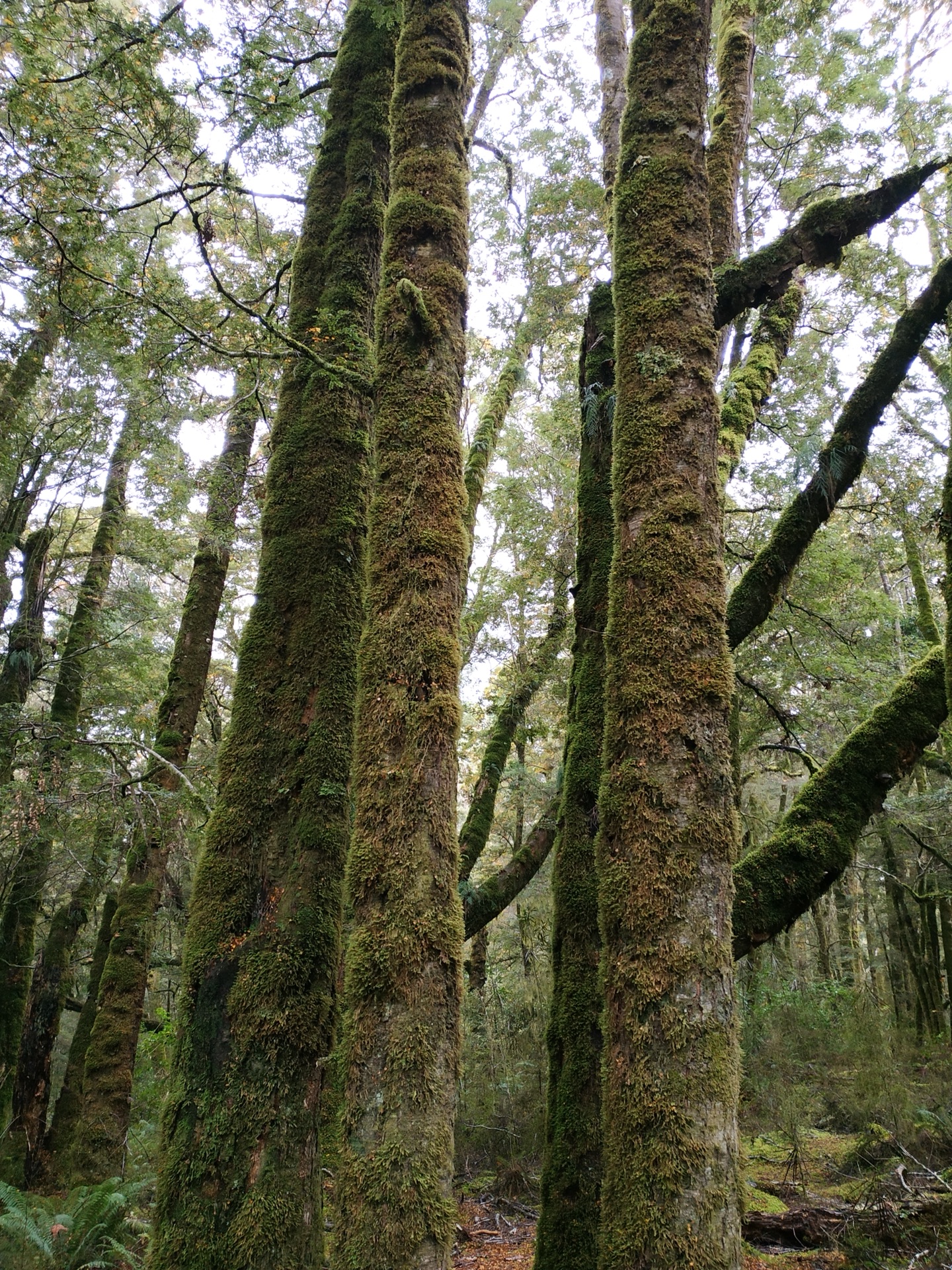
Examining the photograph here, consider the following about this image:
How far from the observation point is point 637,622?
9.03 ft

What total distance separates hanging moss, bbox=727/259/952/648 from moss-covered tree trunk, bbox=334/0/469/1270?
239cm

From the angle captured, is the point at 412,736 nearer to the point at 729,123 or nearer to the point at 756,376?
the point at 756,376

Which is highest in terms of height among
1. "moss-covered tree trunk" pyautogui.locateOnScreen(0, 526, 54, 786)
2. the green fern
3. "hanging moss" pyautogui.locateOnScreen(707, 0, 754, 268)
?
"hanging moss" pyautogui.locateOnScreen(707, 0, 754, 268)

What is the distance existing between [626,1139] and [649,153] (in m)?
4.16

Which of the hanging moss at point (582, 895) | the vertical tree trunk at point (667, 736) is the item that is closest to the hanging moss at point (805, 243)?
the hanging moss at point (582, 895)

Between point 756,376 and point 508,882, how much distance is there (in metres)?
5.08

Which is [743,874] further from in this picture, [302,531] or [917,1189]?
[917,1189]

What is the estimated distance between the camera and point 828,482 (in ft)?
15.4

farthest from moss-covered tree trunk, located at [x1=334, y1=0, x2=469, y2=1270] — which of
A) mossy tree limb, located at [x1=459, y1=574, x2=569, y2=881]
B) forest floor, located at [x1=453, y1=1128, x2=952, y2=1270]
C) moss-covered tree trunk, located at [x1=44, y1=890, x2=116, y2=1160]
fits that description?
moss-covered tree trunk, located at [x1=44, y1=890, x2=116, y2=1160]

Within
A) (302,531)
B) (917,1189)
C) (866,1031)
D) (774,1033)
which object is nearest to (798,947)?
(774,1033)

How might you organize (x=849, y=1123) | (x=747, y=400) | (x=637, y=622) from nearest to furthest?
(x=637, y=622) → (x=747, y=400) → (x=849, y=1123)

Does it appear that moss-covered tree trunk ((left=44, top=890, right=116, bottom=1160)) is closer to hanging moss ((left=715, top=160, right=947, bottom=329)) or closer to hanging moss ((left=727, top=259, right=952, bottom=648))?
hanging moss ((left=727, top=259, right=952, bottom=648))

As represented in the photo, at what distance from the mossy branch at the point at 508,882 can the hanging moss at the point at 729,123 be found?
16.3 ft

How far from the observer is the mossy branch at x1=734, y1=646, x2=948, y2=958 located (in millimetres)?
3703
